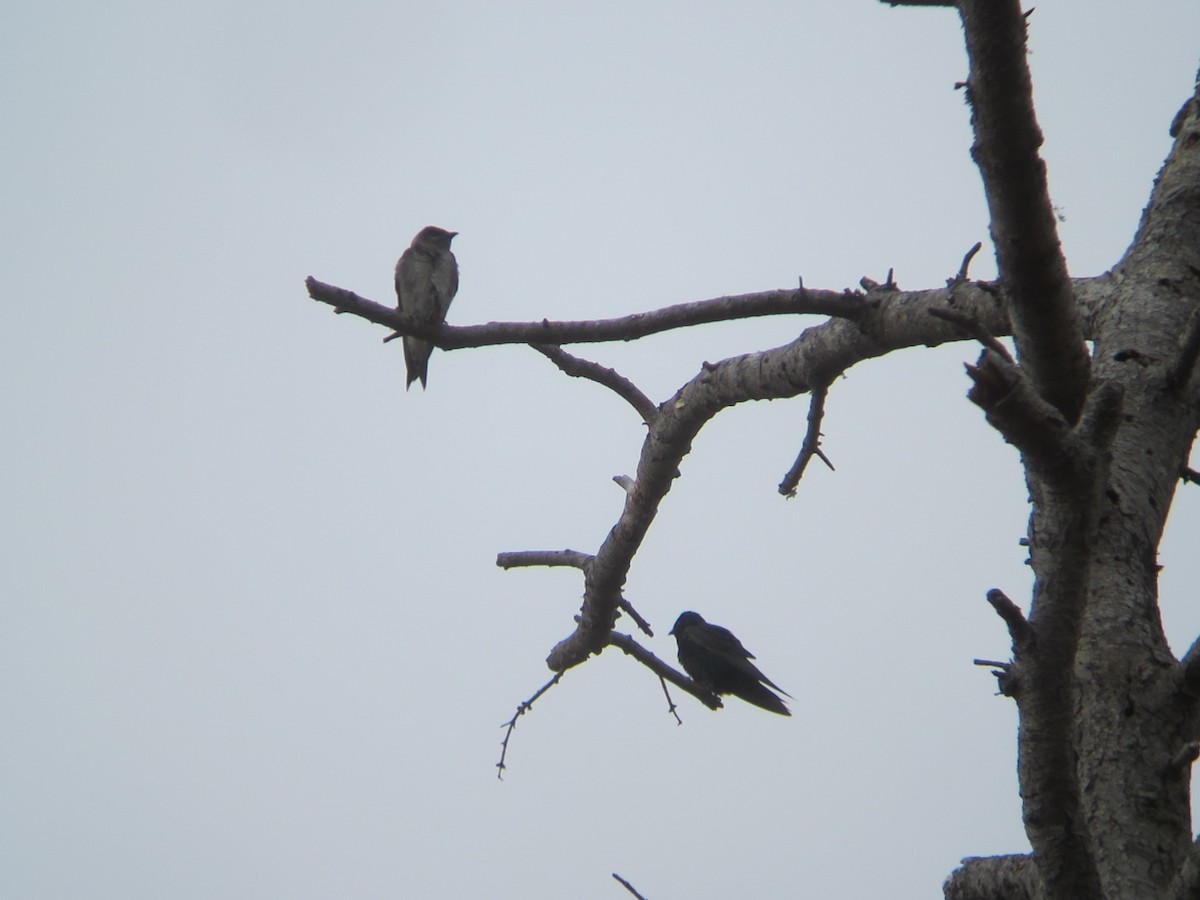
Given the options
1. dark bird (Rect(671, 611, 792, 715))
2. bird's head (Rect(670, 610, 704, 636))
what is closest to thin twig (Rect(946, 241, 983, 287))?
dark bird (Rect(671, 611, 792, 715))

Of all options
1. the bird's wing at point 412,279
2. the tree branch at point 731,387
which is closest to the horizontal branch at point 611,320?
the tree branch at point 731,387

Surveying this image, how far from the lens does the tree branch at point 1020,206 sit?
158 centimetres

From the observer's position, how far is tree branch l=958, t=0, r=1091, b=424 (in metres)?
1.58

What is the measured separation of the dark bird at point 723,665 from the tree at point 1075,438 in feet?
13.2

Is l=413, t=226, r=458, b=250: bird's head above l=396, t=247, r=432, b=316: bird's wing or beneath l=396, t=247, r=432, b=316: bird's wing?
above

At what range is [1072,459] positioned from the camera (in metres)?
1.55

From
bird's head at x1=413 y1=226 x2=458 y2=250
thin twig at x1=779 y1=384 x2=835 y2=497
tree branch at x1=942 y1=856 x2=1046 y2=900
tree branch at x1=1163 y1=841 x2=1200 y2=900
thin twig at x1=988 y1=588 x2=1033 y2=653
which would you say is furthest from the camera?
bird's head at x1=413 y1=226 x2=458 y2=250

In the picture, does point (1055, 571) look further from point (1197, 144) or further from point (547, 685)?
point (547, 685)

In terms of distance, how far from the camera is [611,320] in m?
3.32

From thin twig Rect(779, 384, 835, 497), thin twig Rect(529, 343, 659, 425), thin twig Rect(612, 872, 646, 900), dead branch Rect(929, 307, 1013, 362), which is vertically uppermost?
thin twig Rect(529, 343, 659, 425)

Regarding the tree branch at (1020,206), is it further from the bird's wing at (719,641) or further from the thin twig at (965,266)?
the bird's wing at (719,641)

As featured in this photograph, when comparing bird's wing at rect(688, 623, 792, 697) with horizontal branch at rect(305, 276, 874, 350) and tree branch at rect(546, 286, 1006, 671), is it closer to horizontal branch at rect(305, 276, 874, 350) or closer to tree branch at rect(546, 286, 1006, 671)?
tree branch at rect(546, 286, 1006, 671)

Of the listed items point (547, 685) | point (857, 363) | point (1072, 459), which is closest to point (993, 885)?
point (1072, 459)

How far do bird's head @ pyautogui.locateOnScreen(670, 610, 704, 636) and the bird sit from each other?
9.97 feet
